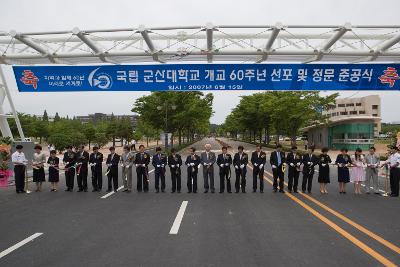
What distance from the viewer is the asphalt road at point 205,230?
5.53 meters

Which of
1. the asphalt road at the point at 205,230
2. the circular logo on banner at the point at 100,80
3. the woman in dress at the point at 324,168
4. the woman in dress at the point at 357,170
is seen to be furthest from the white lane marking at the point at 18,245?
the woman in dress at the point at 357,170

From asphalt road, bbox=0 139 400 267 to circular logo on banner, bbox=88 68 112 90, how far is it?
4.74 metres

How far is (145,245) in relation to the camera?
245 inches

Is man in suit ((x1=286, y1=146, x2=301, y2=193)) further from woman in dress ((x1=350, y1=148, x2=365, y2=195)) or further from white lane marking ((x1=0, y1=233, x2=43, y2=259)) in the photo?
white lane marking ((x1=0, y1=233, x2=43, y2=259))

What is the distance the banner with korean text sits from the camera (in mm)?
13461

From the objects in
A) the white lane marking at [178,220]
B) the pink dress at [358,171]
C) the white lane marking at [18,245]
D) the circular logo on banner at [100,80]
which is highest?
the circular logo on banner at [100,80]

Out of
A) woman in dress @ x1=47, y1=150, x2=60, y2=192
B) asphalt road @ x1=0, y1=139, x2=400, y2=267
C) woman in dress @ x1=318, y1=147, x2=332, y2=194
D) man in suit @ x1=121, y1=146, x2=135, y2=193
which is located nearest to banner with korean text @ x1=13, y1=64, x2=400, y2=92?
man in suit @ x1=121, y1=146, x2=135, y2=193

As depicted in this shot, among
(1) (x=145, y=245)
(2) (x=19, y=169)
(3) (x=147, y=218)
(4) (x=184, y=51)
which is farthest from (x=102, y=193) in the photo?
(1) (x=145, y=245)

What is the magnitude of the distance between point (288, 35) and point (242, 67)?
2.11 m

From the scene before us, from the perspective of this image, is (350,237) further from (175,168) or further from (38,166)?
(38,166)

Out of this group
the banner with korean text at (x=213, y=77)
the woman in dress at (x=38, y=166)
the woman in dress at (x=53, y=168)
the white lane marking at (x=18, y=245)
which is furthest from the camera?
the banner with korean text at (x=213, y=77)

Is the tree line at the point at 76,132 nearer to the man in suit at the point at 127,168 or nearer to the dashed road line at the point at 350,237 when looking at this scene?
the man in suit at the point at 127,168

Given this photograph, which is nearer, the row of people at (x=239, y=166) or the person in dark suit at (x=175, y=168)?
the row of people at (x=239, y=166)

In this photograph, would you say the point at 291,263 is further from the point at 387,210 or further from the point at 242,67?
the point at 242,67
